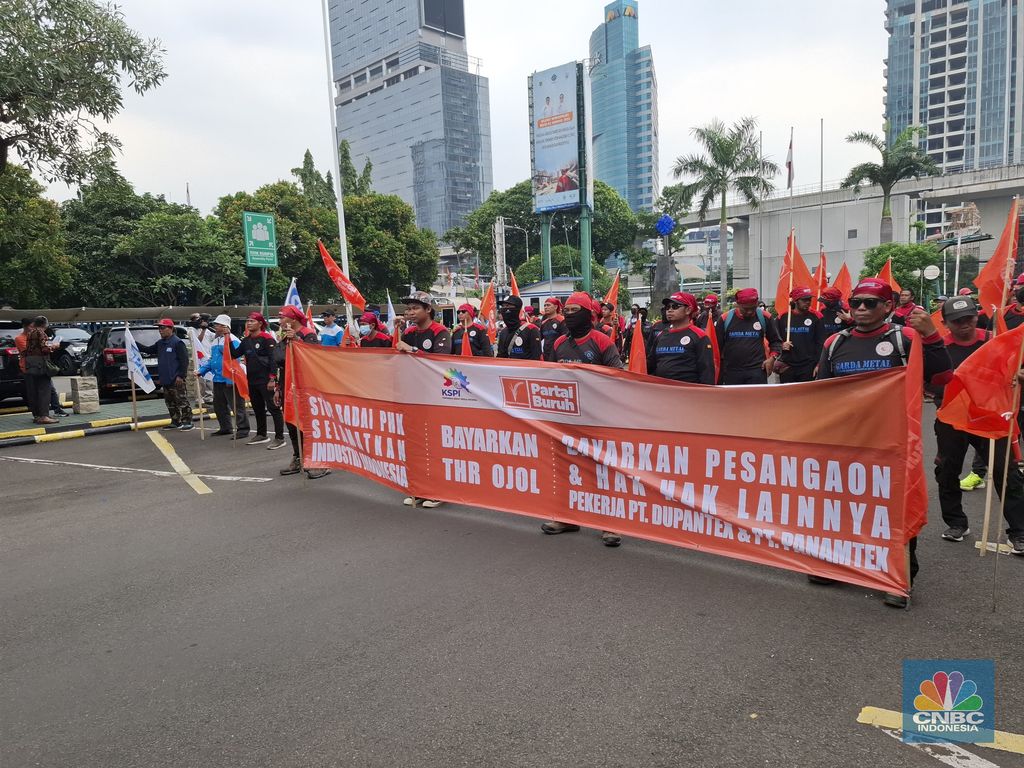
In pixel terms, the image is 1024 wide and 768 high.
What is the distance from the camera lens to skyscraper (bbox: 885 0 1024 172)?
108000mm

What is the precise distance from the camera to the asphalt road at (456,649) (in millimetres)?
2775

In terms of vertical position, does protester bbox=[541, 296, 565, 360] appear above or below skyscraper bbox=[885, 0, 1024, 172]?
below

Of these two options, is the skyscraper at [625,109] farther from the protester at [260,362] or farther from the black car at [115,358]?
the protester at [260,362]

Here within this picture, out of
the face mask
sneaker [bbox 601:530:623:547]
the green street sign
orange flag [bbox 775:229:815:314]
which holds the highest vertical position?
the green street sign

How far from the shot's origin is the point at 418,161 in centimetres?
14300

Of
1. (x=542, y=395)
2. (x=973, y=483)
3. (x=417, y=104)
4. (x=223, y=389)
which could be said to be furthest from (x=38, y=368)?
(x=417, y=104)

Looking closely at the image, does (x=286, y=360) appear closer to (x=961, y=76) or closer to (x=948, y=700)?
(x=948, y=700)

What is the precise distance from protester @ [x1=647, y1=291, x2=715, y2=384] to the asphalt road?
2153mm

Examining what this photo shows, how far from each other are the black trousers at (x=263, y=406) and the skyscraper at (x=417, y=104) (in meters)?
127

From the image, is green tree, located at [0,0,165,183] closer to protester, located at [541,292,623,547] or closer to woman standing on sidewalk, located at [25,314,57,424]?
woman standing on sidewalk, located at [25,314,57,424]

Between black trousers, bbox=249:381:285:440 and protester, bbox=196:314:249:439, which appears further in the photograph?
protester, bbox=196:314:249:439

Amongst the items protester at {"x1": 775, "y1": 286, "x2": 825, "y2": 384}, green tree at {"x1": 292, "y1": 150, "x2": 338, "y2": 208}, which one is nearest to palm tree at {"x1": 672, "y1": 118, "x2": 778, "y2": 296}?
green tree at {"x1": 292, "y1": 150, "x2": 338, "y2": 208}

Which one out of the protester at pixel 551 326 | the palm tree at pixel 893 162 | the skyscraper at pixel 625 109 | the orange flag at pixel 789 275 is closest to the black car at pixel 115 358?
the protester at pixel 551 326

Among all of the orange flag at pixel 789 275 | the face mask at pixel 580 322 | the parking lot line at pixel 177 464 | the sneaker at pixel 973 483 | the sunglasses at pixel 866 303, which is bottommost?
the parking lot line at pixel 177 464
